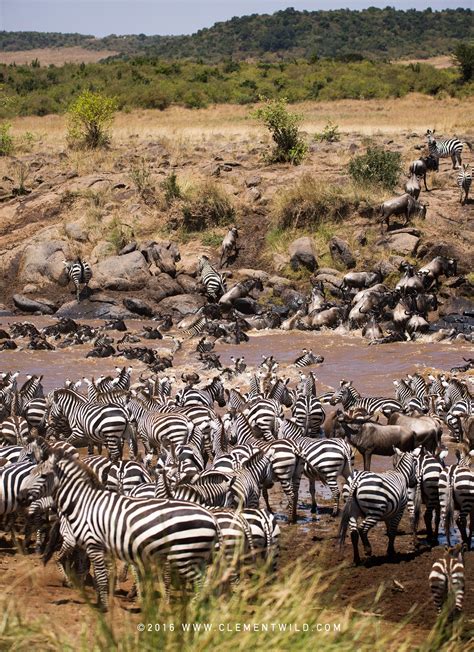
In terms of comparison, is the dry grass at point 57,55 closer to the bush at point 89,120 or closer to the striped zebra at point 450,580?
the bush at point 89,120

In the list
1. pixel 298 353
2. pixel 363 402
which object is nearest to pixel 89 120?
pixel 298 353

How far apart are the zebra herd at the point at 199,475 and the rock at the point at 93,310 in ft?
28.6

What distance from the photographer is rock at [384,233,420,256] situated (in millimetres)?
26109

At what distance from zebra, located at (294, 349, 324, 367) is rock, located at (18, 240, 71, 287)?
10.2 metres

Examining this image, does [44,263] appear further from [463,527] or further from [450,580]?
[450,580]

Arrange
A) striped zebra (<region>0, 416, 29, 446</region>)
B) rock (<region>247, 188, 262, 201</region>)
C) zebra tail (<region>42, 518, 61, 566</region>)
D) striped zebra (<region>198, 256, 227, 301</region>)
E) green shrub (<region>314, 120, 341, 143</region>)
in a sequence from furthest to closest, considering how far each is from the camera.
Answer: green shrub (<region>314, 120, 341, 143</region>) < rock (<region>247, 188, 262, 201</region>) < striped zebra (<region>198, 256, 227, 301</region>) < striped zebra (<region>0, 416, 29, 446</region>) < zebra tail (<region>42, 518, 61, 566</region>)

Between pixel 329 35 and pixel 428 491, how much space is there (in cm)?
11123

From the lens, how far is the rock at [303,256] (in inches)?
1042

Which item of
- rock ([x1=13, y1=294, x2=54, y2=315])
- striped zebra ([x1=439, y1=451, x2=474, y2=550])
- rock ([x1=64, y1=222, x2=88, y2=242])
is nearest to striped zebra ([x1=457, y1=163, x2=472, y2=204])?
rock ([x1=64, y1=222, x2=88, y2=242])

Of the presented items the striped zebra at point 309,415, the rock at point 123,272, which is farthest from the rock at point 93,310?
the striped zebra at point 309,415

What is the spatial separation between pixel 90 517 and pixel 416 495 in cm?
404

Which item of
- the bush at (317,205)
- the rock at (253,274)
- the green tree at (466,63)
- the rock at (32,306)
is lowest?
the rock at (32,306)

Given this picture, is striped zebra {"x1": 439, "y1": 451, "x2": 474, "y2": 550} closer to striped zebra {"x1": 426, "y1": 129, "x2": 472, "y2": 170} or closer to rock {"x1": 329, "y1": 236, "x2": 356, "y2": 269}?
rock {"x1": 329, "y1": 236, "x2": 356, "y2": 269}

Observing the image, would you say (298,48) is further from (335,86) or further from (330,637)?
(330,637)
